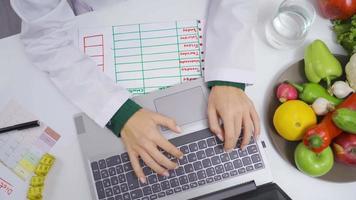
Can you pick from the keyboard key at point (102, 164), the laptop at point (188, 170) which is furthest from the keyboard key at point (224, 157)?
the keyboard key at point (102, 164)

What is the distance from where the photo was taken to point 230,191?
1.94ft

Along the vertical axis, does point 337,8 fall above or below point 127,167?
above

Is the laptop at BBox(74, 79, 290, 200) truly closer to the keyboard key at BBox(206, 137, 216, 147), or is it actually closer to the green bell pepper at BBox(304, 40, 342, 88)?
the keyboard key at BBox(206, 137, 216, 147)

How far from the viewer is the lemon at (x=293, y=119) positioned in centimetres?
59

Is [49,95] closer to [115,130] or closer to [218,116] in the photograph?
[115,130]

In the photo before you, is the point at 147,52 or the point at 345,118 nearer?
the point at 345,118

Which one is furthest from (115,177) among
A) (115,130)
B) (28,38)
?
(28,38)

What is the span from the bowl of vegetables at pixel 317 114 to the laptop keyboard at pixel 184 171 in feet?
0.21

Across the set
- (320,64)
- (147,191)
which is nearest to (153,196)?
(147,191)

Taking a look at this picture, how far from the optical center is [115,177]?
2.02 ft

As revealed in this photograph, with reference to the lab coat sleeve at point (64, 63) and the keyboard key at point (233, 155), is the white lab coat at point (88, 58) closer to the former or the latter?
the lab coat sleeve at point (64, 63)

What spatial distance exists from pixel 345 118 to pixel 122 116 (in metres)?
0.37

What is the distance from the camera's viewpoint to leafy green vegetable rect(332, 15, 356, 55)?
632 mm

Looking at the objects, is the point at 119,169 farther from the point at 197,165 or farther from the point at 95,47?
the point at 95,47
